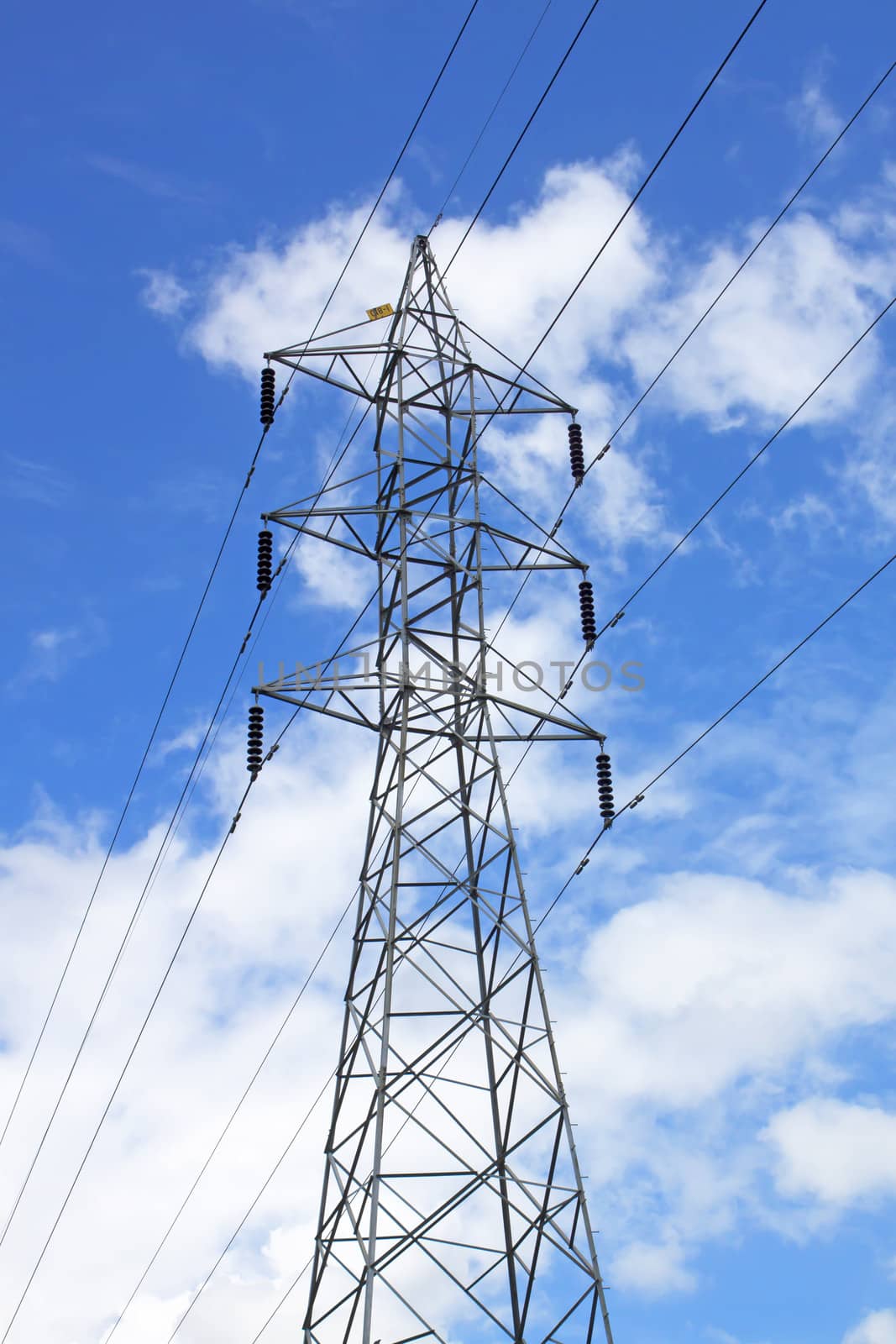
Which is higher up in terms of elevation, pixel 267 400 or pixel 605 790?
pixel 267 400

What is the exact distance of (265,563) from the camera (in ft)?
84.3

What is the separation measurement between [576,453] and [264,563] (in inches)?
214

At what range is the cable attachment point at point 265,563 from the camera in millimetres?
25625

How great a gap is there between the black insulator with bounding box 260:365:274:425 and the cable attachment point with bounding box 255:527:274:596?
258 cm

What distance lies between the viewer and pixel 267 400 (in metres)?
27.2

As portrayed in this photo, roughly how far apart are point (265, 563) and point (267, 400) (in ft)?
10.5

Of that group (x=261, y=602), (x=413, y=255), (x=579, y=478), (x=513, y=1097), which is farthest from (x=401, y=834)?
(x=413, y=255)

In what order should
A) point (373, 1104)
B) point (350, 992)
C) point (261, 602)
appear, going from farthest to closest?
point (261, 602), point (350, 992), point (373, 1104)

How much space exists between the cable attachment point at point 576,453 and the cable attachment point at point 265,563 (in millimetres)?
5034

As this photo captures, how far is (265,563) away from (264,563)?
0.01 meters

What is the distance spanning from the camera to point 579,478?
2638 centimetres

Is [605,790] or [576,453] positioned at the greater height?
[576,453]

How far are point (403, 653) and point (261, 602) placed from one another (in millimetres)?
3375

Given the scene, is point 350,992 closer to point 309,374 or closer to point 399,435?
point 399,435
